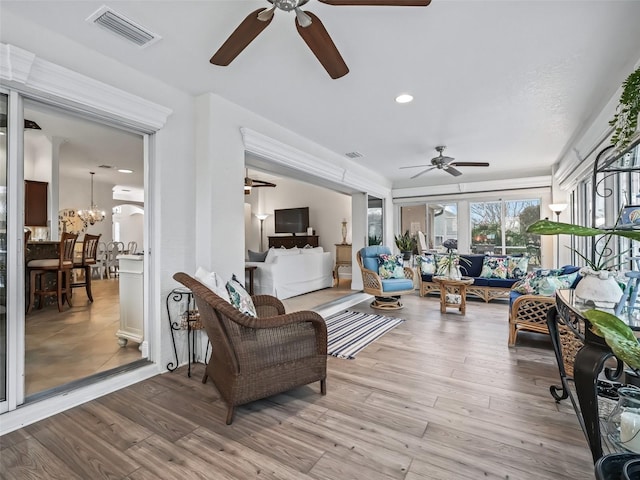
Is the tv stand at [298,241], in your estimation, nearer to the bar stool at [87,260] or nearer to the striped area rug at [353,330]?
the striped area rug at [353,330]

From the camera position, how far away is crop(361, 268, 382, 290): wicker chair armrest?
4.99m

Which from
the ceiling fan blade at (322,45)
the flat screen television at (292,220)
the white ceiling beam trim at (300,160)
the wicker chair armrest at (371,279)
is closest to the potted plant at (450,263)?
Result: the wicker chair armrest at (371,279)

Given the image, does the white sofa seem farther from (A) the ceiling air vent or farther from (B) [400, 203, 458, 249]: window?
(A) the ceiling air vent

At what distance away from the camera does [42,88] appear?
2025mm

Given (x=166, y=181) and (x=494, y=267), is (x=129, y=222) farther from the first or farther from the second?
(x=494, y=267)

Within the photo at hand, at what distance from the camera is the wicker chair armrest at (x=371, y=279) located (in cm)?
499

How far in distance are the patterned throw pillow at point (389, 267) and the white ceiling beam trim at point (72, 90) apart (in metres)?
3.81

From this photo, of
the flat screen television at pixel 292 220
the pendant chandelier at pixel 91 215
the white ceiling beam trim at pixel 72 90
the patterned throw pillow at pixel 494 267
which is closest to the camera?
the white ceiling beam trim at pixel 72 90

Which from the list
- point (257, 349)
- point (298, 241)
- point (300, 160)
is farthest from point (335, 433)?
point (298, 241)

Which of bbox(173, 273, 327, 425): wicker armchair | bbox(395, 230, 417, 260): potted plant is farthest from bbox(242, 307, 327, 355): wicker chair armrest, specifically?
bbox(395, 230, 417, 260): potted plant

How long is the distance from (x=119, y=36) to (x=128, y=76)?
411 millimetres

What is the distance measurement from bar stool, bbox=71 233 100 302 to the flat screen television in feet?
15.6

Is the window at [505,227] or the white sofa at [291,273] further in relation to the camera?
the window at [505,227]

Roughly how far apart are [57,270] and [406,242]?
631 cm
